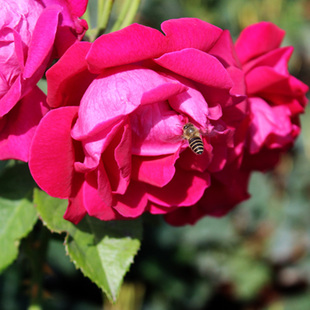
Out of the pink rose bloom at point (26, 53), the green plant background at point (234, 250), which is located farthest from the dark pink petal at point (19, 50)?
the green plant background at point (234, 250)

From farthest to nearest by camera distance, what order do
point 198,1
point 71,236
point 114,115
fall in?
point 198,1
point 71,236
point 114,115

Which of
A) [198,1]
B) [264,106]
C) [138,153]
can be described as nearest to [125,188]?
[138,153]

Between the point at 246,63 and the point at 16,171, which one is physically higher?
the point at 246,63

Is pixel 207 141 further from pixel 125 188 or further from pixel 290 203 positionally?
pixel 290 203

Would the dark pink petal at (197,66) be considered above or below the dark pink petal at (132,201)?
above

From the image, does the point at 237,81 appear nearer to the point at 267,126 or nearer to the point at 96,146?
the point at 267,126

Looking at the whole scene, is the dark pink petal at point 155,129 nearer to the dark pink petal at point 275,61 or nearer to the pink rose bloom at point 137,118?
the pink rose bloom at point 137,118
